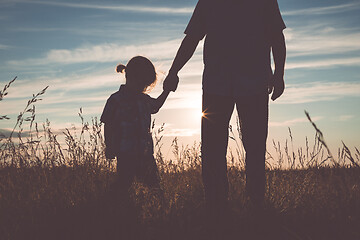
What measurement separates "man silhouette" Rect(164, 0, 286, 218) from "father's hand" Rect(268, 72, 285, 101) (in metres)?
0.02

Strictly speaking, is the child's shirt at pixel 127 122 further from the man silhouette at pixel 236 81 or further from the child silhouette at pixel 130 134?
the man silhouette at pixel 236 81

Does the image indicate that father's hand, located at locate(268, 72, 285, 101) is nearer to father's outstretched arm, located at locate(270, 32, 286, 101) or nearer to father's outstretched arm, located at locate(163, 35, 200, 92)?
father's outstretched arm, located at locate(270, 32, 286, 101)

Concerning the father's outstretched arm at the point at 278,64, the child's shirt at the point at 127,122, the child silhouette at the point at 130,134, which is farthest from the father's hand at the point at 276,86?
the child's shirt at the point at 127,122

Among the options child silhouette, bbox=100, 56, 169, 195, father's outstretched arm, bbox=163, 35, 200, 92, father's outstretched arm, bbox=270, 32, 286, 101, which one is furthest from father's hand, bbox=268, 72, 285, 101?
child silhouette, bbox=100, 56, 169, 195

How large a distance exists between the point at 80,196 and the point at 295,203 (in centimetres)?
215

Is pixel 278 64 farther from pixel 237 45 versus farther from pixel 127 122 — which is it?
pixel 127 122

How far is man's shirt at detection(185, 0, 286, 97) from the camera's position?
113 inches

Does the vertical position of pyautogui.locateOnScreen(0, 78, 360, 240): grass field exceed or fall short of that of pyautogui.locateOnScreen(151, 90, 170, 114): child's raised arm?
it falls short

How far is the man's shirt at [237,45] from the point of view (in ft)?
9.39

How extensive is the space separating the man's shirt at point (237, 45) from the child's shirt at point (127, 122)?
991mm

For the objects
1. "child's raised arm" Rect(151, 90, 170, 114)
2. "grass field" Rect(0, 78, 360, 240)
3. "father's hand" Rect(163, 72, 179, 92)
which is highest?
"father's hand" Rect(163, 72, 179, 92)

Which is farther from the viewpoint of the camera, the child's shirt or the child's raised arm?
the child's raised arm

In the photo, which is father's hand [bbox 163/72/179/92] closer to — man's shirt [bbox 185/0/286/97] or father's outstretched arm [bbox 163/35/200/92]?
father's outstretched arm [bbox 163/35/200/92]

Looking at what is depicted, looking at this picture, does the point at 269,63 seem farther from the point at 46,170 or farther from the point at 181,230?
the point at 46,170
